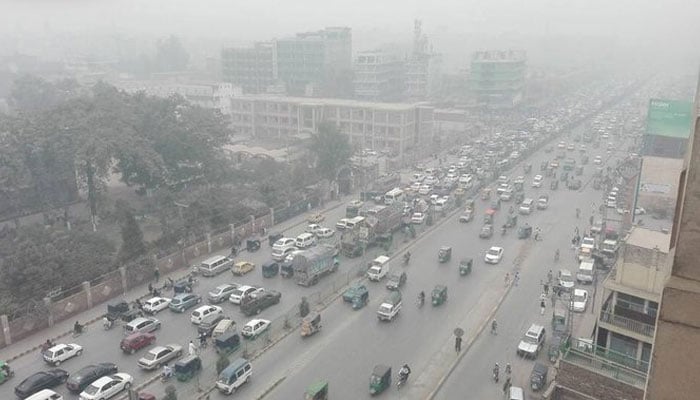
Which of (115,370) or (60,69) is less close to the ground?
(60,69)

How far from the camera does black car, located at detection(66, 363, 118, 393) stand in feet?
47.1

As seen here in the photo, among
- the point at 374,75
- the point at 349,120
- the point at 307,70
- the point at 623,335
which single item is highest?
the point at 307,70

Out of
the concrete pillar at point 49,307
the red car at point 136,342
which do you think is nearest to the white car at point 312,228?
the red car at point 136,342

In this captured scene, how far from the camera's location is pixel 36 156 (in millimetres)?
27359

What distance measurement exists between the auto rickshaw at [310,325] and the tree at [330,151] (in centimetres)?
1731

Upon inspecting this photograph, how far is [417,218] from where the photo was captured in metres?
27.9

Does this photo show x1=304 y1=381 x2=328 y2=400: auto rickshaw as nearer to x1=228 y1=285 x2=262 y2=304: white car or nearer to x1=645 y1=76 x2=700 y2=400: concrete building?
x1=228 y1=285 x2=262 y2=304: white car

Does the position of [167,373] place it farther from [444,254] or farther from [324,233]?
[444,254]

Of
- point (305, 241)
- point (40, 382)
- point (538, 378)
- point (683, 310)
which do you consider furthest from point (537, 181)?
point (683, 310)

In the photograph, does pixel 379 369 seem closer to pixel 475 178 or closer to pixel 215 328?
pixel 215 328

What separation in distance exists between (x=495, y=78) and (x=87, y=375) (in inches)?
2333

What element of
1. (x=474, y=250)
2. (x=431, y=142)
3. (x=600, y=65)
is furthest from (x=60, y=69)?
(x=600, y=65)

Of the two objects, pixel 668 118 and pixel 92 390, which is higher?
pixel 668 118

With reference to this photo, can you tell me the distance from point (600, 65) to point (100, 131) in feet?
402
